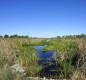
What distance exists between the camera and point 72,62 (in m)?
18.6

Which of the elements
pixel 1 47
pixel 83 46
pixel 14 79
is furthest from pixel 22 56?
pixel 14 79

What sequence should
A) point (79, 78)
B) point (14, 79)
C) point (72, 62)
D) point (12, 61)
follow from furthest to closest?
point (12, 61), point (72, 62), point (79, 78), point (14, 79)

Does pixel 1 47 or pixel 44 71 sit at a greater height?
pixel 1 47

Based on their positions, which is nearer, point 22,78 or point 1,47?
point 22,78

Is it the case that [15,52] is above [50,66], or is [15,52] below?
above

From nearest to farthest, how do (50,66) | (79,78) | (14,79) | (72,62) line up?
(14,79), (79,78), (72,62), (50,66)

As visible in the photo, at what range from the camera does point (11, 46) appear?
69.4 ft

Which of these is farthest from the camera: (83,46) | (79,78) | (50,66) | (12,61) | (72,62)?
(50,66)

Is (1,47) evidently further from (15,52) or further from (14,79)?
(14,79)

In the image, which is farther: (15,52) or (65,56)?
(15,52)

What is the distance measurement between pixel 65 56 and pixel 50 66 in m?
4.41

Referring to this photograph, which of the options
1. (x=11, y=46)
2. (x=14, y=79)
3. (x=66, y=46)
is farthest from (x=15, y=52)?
(x=14, y=79)

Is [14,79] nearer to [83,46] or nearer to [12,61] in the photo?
[83,46]

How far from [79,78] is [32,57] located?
813 centimetres
